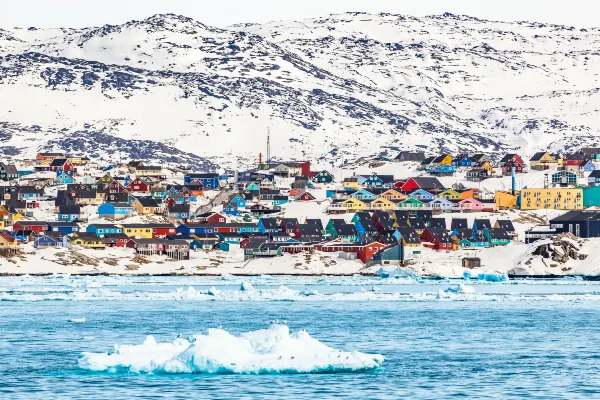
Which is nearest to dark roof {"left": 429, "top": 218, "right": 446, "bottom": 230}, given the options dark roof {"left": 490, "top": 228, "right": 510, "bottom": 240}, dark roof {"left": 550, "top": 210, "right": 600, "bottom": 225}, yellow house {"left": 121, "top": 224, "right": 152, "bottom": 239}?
dark roof {"left": 490, "top": 228, "right": 510, "bottom": 240}

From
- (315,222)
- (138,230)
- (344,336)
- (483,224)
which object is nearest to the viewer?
(344,336)

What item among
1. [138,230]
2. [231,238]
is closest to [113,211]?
[138,230]

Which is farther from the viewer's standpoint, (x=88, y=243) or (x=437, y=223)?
(x=437, y=223)

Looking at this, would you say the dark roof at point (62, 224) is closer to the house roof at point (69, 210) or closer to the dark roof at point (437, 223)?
the house roof at point (69, 210)

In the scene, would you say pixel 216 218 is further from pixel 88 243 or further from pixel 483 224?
pixel 483 224

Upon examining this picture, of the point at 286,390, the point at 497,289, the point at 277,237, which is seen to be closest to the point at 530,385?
the point at 286,390

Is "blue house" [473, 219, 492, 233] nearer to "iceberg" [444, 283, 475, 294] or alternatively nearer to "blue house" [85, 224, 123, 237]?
"blue house" [85, 224, 123, 237]
